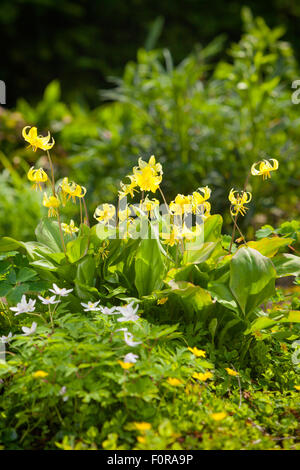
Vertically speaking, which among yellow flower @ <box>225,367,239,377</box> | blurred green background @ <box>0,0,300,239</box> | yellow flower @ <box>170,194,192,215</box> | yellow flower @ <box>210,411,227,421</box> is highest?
blurred green background @ <box>0,0,300,239</box>

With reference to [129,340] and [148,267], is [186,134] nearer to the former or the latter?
[148,267]

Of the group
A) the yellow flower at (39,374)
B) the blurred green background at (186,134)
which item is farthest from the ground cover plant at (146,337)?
the blurred green background at (186,134)

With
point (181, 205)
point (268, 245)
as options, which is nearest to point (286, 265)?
point (268, 245)

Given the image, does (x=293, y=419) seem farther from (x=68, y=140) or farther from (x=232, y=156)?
(x=68, y=140)

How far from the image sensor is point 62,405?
150 cm

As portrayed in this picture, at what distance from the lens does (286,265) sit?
1.97 metres

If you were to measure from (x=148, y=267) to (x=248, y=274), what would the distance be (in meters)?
0.39

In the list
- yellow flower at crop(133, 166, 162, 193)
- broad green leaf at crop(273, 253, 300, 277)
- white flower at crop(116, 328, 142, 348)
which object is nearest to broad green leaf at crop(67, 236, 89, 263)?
yellow flower at crop(133, 166, 162, 193)

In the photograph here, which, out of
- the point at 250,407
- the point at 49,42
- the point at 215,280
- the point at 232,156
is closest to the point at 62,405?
the point at 250,407

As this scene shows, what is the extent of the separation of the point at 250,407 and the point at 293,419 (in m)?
0.15

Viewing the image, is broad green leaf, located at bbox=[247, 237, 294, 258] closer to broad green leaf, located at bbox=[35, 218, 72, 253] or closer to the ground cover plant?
the ground cover plant

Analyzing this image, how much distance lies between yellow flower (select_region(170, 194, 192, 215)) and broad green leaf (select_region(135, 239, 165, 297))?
0.20 meters

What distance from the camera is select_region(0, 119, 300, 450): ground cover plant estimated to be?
1414 millimetres

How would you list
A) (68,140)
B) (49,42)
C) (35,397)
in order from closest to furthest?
(35,397) < (68,140) < (49,42)
